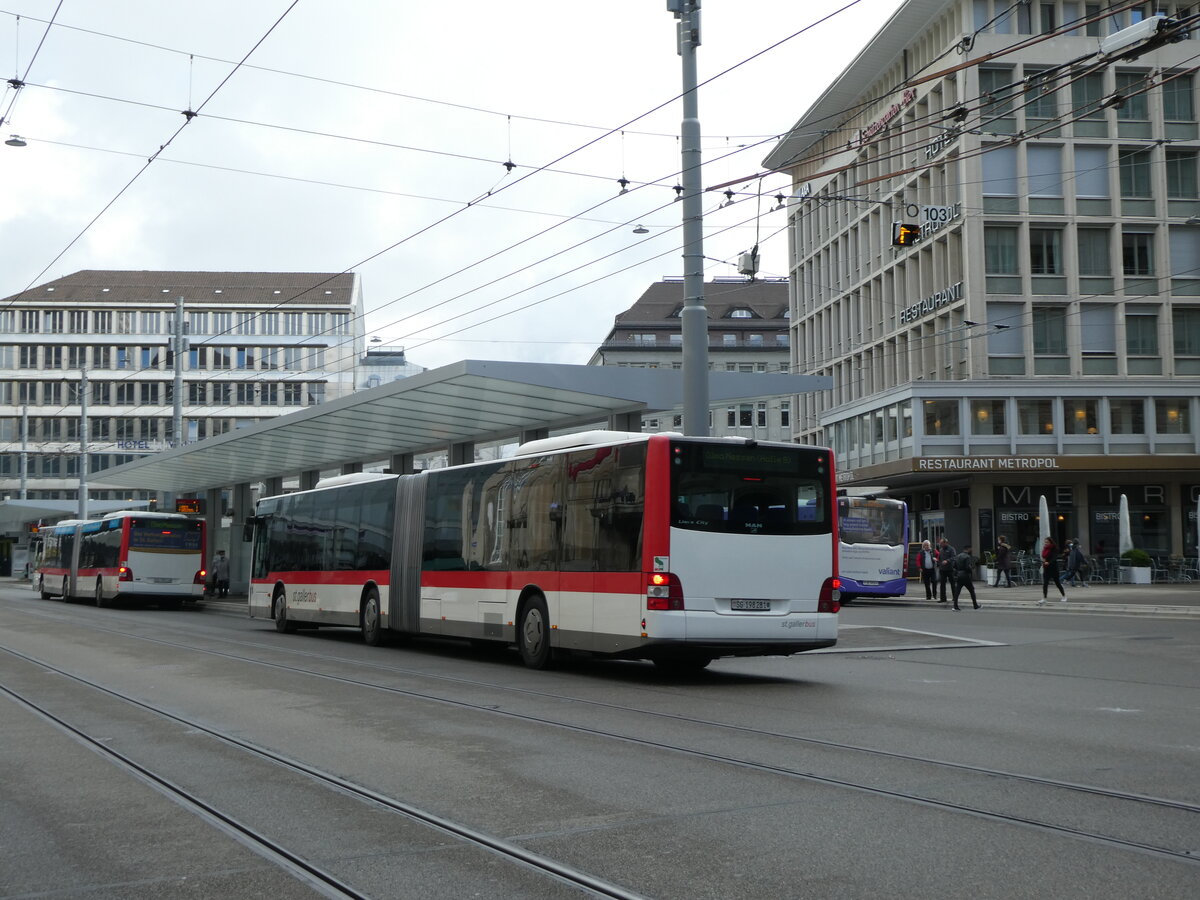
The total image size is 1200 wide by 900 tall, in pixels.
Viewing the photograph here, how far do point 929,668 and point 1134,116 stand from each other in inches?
1722

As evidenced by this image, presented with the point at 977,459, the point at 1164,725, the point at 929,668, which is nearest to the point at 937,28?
the point at 977,459

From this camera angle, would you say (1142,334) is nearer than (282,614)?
No

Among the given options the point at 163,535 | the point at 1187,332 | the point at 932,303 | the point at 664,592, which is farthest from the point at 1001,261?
the point at 664,592

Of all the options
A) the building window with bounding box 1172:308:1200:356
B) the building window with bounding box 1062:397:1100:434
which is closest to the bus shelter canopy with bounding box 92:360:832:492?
the building window with bounding box 1062:397:1100:434

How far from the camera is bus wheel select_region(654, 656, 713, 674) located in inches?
667

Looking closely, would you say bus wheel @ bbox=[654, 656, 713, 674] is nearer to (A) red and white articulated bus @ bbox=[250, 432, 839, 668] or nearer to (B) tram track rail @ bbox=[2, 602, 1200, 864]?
(A) red and white articulated bus @ bbox=[250, 432, 839, 668]

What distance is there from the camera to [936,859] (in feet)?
18.8

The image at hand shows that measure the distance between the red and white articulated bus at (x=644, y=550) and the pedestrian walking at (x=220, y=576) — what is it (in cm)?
3076

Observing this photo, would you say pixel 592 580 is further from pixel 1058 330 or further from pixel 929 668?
pixel 1058 330

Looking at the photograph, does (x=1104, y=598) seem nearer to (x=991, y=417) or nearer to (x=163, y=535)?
(x=991, y=417)

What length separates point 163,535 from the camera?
1569 inches

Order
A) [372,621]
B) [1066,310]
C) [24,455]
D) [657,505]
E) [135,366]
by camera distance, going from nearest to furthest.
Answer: [657,505] → [372,621] → [1066,310] → [24,455] → [135,366]

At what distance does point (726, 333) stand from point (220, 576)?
62.9m

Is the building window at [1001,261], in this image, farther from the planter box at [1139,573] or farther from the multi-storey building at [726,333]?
the multi-storey building at [726,333]
